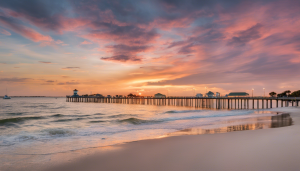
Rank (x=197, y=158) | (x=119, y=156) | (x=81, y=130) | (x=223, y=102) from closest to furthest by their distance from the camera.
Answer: (x=197, y=158) < (x=119, y=156) < (x=81, y=130) < (x=223, y=102)

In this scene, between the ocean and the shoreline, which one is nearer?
the shoreline

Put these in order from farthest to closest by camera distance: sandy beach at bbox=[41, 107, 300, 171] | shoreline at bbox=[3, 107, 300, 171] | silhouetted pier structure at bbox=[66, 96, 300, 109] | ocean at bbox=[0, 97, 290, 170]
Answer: silhouetted pier structure at bbox=[66, 96, 300, 109]
ocean at bbox=[0, 97, 290, 170]
shoreline at bbox=[3, 107, 300, 171]
sandy beach at bbox=[41, 107, 300, 171]

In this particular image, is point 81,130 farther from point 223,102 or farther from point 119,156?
point 223,102

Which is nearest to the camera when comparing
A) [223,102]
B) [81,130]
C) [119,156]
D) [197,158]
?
[197,158]

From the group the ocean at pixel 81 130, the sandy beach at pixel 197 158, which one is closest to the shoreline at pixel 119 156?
the sandy beach at pixel 197 158

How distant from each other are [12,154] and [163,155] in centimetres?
596

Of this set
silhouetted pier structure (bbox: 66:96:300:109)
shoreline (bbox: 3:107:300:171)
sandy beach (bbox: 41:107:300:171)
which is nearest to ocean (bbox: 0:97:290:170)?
shoreline (bbox: 3:107:300:171)

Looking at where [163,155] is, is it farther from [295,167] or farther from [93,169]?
[295,167]

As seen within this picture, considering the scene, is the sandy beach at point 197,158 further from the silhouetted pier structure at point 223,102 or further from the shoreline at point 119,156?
the silhouetted pier structure at point 223,102

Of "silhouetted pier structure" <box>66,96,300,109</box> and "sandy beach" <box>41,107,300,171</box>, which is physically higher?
"sandy beach" <box>41,107,300,171</box>

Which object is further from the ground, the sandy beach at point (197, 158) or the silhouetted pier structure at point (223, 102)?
the sandy beach at point (197, 158)

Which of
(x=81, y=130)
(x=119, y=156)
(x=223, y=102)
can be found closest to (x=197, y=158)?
(x=119, y=156)

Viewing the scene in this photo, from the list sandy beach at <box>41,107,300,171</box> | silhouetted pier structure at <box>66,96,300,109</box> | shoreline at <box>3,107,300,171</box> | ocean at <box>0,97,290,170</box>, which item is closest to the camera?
sandy beach at <box>41,107,300,171</box>

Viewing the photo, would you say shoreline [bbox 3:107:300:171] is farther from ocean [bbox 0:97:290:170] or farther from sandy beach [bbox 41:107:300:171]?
ocean [bbox 0:97:290:170]
